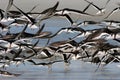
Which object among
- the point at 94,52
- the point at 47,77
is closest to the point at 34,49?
the point at 47,77

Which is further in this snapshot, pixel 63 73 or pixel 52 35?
pixel 63 73

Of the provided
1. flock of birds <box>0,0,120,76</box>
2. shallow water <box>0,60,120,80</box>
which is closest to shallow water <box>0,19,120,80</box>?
shallow water <box>0,60,120,80</box>

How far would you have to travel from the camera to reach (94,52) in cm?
459

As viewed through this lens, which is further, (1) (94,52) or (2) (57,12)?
(1) (94,52)

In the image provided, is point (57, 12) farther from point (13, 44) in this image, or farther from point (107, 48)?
point (107, 48)

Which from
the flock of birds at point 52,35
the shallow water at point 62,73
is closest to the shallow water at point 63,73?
the shallow water at point 62,73

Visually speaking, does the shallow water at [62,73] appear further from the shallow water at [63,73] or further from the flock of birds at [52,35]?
the flock of birds at [52,35]

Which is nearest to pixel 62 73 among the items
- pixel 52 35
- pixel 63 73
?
pixel 63 73

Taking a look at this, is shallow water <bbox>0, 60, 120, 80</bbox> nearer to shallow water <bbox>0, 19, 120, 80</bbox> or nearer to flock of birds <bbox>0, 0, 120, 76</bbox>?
shallow water <bbox>0, 19, 120, 80</bbox>

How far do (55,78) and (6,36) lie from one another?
70 cm

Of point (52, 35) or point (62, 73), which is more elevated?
point (52, 35)

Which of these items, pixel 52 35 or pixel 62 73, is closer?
pixel 52 35

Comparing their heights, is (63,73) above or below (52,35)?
below

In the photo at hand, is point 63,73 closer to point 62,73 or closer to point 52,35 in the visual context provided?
point 62,73
